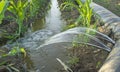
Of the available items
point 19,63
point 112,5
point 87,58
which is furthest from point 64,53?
point 112,5

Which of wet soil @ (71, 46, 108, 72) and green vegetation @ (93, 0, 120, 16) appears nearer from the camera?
wet soil @ (71, 46, 108, 72)

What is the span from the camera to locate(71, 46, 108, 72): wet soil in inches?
127

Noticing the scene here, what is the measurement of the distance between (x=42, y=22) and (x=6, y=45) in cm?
164

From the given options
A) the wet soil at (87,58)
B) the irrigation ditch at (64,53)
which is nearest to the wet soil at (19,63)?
the irrigation ditch at (64,53)

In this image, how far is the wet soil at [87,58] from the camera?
3219mm

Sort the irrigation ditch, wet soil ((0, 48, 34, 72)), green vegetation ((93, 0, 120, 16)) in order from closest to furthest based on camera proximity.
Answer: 1. the irrigation ditch
2. wet soil ((0, 48, 34, 72))
3. green vegetation ((93, 0, 120, 16))

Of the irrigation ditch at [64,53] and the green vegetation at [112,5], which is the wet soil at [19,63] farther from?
the green vegetation at [112,5]

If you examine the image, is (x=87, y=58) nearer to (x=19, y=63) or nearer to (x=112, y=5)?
(x=19, y=63)

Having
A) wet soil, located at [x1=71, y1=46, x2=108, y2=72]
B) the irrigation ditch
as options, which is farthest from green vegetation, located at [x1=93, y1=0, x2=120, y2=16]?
wet soil, located at [x1=71, y1=46, x2=108, y2=72]

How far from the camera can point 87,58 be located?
138 inches

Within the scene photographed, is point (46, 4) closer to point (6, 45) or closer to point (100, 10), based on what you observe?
point (100, 10)

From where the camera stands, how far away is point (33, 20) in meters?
5.71

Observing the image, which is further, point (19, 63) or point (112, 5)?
point (112, 5)

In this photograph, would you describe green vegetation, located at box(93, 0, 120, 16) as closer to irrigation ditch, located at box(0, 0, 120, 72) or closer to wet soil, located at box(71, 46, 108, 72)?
irrigation ditch, located at box(0, 0, 120, 72)
